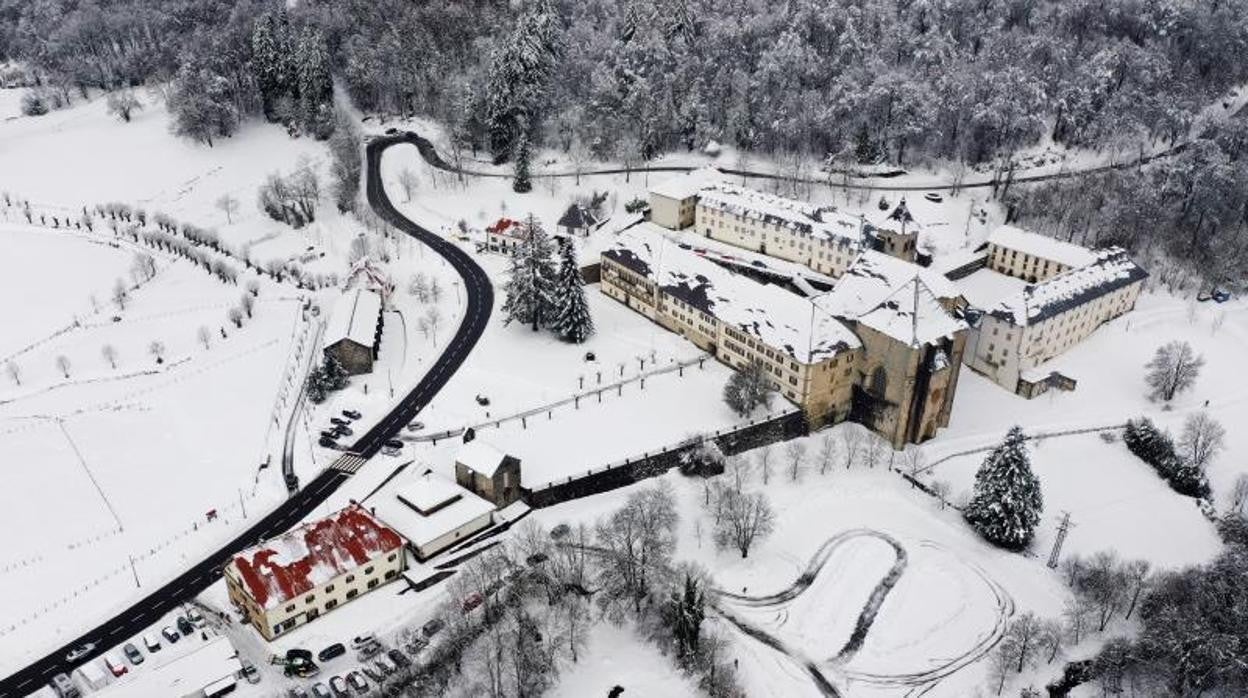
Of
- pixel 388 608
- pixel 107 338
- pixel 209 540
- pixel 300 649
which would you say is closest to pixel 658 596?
pixel 388 608

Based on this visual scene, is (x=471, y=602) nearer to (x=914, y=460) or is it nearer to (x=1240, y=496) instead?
(x=914, y=460)

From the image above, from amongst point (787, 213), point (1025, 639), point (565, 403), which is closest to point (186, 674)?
point (565, 403)

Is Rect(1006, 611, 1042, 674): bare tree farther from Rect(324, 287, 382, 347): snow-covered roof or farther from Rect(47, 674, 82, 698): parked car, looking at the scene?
Rect(324, 287, 382, 347): snow-covered roof

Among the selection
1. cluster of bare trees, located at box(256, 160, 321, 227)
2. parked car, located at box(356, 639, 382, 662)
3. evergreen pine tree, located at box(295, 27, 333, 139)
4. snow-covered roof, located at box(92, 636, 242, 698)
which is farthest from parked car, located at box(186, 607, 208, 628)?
evergreen pine tree, located at box(295, 27, 333, 139)

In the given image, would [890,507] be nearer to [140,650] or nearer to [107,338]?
[140,650]

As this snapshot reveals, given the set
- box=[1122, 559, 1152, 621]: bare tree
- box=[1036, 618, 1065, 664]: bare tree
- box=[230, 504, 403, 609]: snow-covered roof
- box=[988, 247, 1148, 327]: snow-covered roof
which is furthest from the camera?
box=[988, 247, 1148, 327]: snow-covered roof

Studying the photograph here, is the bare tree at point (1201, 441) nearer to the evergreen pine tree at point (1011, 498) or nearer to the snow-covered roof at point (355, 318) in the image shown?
the evergreen pine tree at point (1011, 498)

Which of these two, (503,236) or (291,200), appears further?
(291,200)

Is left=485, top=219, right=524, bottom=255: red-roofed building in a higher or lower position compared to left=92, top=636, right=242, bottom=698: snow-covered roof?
higher
